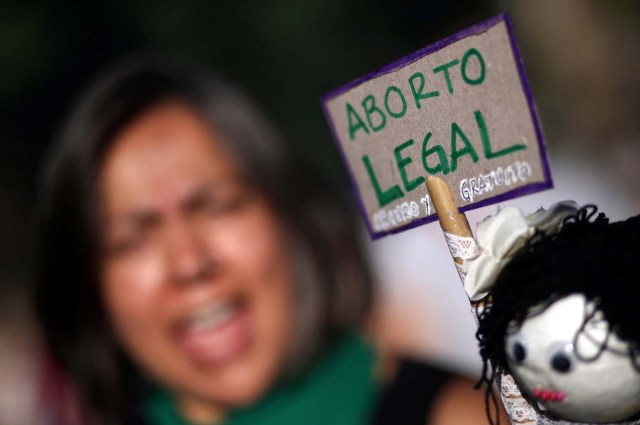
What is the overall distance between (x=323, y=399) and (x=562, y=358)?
34.1 inches

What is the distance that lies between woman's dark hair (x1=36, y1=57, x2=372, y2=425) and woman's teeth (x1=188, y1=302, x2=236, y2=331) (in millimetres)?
142

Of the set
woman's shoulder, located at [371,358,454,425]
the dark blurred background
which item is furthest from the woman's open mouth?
the dark blurred background

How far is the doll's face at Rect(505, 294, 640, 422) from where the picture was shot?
2.26 feet

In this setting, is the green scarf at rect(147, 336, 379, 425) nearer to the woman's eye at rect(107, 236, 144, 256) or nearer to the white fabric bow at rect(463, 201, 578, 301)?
the woman's eye at rect(107, 236, 144, 256)

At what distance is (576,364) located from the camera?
695 millimetres

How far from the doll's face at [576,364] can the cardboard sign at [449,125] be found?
0.12 m

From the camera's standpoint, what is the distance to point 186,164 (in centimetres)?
147

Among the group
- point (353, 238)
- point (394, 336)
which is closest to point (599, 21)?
point (394, 336)

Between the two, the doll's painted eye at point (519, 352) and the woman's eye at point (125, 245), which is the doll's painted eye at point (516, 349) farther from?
the woman's eye at point (125, 245)

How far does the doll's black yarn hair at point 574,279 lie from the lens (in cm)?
69

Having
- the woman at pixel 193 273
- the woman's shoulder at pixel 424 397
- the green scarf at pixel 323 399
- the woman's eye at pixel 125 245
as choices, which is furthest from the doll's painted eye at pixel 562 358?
the woman's eye at pixel 125 245

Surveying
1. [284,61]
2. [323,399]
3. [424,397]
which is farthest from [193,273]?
[284,61]

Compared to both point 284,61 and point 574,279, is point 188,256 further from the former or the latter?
point 284,61

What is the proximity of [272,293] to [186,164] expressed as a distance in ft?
0.93
